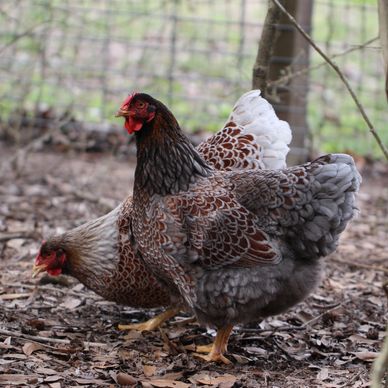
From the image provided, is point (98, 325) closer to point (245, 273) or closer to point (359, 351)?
point (245, 273)

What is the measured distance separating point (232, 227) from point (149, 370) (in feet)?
2.94

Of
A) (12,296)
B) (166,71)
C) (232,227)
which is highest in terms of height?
(166,71)

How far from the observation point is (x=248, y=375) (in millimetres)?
3928

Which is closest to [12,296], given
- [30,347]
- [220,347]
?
[30,347]

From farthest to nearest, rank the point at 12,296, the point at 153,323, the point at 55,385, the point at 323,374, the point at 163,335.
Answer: the point at 12,296 < the point at 153,323 < the point at 163,335 < the point at 323,374 < the point at 55,385

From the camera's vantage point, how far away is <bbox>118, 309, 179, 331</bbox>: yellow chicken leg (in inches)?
181

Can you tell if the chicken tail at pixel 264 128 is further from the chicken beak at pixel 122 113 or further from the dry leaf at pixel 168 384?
the dry leaf at pixel 168 384

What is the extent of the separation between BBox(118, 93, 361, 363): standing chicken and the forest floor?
319mm

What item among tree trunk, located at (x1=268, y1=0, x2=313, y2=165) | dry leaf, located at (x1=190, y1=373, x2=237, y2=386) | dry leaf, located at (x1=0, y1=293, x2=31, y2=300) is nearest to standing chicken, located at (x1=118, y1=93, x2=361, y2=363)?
dry leaf, located at (x1=190, y1=373, x2=237, y2=386)

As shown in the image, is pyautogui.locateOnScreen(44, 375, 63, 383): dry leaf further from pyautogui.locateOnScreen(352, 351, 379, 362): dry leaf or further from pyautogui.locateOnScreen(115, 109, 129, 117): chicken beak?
pyautogui.locateOnScreen(352, 351, 379, 362): dry leaf

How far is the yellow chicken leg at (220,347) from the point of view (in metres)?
4.17

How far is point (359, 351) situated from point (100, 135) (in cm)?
575

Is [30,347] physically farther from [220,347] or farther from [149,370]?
[220,347]

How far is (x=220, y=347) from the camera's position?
423 centimetres
